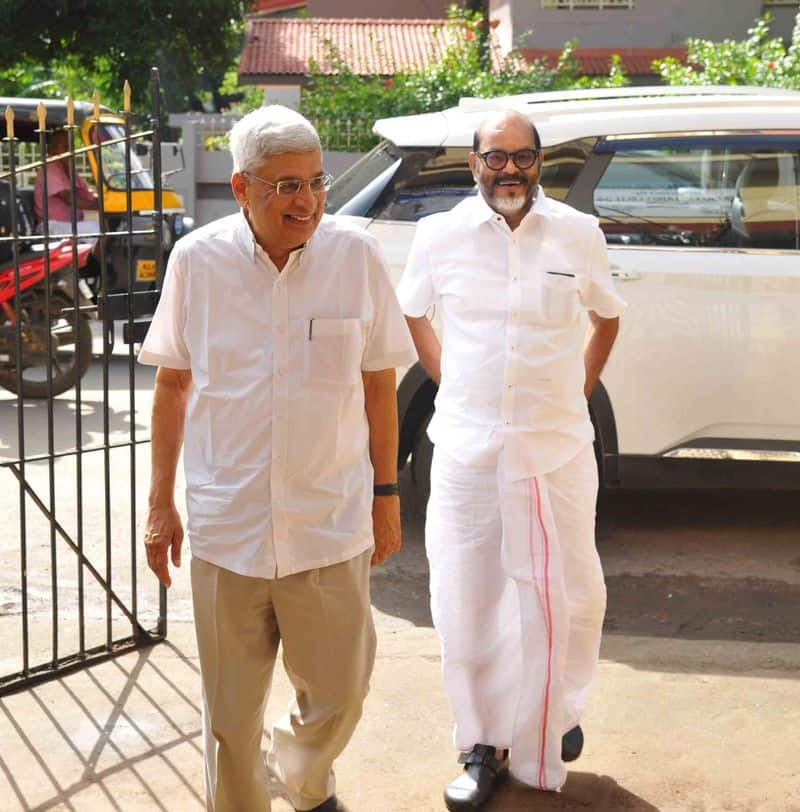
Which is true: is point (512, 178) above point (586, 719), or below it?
above

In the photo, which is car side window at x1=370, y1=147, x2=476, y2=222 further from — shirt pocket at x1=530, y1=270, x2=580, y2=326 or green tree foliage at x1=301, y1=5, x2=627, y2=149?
green tree foliage at x1=301, y1=5, x2=627, y2=149

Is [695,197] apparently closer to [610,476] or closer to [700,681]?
[610,476]

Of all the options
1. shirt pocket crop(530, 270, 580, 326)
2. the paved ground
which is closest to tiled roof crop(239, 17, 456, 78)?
the paved ground

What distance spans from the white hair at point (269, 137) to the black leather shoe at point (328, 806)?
1644 mm

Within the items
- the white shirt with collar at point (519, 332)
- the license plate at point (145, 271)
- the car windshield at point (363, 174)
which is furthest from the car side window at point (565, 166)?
the license plate at point (145, 271)

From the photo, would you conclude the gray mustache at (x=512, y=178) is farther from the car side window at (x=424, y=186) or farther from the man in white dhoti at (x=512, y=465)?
the car side window at (x=424, y=186)

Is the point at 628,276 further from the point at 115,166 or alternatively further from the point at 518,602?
the point at 115,166

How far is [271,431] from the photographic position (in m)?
3.32

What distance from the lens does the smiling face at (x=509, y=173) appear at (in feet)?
13.1

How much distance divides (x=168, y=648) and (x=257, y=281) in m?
2.31

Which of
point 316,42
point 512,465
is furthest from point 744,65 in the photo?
point 316,42

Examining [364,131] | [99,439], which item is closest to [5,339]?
[99,439]

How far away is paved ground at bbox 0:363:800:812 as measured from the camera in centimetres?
411

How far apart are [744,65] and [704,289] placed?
28.3ft
